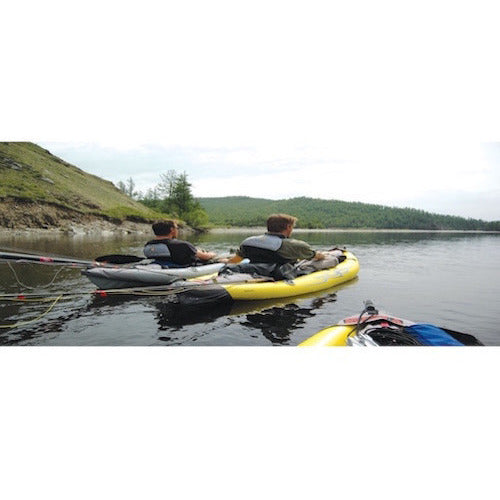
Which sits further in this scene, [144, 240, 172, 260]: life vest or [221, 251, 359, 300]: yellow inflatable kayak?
[144, 240, 172, 260]: life vest

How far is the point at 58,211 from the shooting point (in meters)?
7.89

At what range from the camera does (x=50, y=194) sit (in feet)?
23.3

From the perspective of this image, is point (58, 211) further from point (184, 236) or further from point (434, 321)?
point (434, 321)

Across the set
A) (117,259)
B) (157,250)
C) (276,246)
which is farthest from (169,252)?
(276,246)

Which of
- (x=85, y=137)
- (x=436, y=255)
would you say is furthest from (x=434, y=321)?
(x=436, y=255)

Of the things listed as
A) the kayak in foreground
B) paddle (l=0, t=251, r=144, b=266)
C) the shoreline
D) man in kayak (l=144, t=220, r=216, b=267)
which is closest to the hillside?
the shoreline

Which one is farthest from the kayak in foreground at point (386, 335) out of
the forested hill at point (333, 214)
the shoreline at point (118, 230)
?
the shoreline at point (118, 230)

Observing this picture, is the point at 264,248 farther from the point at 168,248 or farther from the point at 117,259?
the point at 117,259

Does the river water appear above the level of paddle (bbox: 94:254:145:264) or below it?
below

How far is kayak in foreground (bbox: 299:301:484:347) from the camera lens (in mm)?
2506

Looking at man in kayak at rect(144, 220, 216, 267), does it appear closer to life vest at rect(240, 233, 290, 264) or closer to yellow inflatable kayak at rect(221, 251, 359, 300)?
life vest at rect(240, 233, 290, 264)

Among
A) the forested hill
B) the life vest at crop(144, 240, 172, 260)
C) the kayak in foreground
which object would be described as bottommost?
the kayak in foreground

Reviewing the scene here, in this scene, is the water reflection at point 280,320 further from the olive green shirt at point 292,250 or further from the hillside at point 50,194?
the hillside at point 50,194

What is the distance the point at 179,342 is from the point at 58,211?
6142 mm
